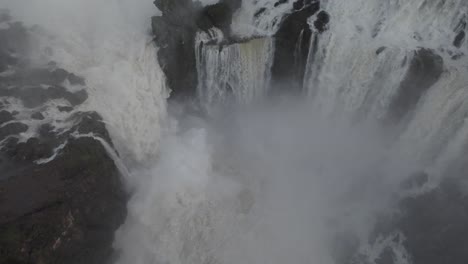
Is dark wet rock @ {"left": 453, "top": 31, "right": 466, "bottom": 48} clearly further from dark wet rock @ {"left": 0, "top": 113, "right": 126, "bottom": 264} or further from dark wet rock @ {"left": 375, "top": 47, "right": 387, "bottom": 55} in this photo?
dark wet rock @ {"left": 0, "top": 113, "right": 126, "bottom": 264}

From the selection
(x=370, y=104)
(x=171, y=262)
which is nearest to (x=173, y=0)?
(x=370, y=104)

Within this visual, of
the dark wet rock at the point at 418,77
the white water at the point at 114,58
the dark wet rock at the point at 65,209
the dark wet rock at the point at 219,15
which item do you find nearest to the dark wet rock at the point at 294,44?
the dark wet rock at the point at 219,15

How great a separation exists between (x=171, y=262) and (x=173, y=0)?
35.2ft

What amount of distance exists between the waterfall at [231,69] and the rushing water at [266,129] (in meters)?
0.05

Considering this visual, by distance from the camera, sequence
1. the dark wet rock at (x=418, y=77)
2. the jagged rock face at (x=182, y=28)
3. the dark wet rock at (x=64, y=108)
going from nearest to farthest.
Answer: the dark wet rock at (x=64, y=108) < the dark wet rock at (x=418, y=77) < the jagged rock face at (x=182, y=28)

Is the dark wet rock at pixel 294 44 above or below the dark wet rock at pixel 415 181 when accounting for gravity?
above

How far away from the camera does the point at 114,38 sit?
1786 centimetres

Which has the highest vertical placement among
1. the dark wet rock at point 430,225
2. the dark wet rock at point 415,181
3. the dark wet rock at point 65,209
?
the dark wet rock at point 65,209

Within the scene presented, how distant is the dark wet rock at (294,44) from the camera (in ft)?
55.6

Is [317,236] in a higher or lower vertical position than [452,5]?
lower

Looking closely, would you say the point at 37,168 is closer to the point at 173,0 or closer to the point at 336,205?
the point at 173,0

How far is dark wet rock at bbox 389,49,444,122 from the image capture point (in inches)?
582

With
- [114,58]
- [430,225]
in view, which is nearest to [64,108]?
[114,58]

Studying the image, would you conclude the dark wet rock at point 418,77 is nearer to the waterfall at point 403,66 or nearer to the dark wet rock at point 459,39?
the waterfall at point 403,66
